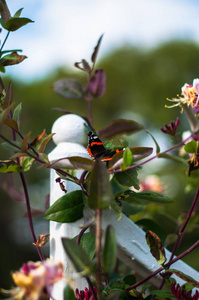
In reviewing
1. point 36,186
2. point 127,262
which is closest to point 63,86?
point 127,262

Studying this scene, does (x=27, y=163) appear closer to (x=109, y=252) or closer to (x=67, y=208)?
(x=67, y=208)

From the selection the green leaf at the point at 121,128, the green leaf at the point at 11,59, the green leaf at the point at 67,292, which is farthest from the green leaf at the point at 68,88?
the green leaf at the point at 67,292

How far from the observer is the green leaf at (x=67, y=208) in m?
0.56

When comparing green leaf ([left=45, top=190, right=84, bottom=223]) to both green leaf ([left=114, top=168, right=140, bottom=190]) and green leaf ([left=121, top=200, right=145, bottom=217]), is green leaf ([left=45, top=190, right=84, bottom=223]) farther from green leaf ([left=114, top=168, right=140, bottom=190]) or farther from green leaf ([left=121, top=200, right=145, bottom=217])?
green leaf ([left=121, top=200, right=145, bottom=217])

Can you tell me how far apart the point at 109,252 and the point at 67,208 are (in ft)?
0.75

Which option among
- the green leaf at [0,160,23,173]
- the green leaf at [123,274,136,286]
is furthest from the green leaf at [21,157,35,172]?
the green leaf at [123,274,136,286]

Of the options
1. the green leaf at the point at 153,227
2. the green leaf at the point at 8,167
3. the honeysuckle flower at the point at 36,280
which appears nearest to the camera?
the honeysuckle flower at the point at 36,280

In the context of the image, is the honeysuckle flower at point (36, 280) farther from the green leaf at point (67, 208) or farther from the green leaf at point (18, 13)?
the green leaf at point (18, 13)

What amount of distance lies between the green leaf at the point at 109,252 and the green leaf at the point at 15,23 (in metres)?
0.35

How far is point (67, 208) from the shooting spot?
0.57 m

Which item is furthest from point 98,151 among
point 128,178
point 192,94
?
point 192,94

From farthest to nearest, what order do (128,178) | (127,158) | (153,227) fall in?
1. (153,227)
2. (128,178)
3. (127,158)

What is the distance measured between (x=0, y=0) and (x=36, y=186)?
527 centimetres

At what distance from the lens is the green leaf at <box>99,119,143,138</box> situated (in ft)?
1.34
